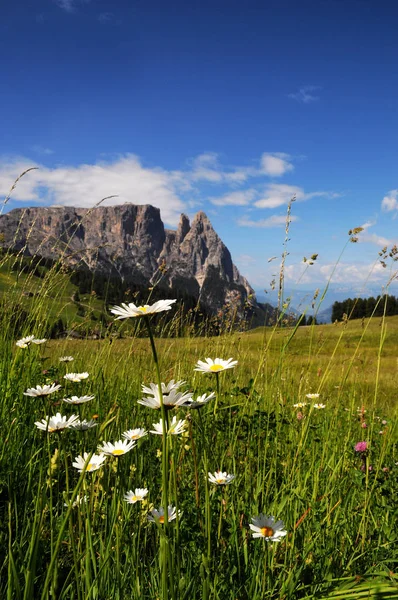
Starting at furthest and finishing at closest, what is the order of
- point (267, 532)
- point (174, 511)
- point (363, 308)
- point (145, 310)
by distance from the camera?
point (363, 308), point (174, 511), point (267, 532), point (145, 310)

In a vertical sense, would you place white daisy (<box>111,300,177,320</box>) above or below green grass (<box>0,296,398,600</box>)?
above

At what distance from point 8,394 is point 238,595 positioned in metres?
1.94

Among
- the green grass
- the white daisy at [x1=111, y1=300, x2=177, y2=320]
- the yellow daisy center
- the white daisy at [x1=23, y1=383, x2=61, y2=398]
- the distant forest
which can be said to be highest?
the distant forest

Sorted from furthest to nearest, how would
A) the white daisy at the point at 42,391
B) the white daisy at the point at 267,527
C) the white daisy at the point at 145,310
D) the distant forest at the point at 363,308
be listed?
the distant forest at the point at 363,308
the white daisy at the point at 42,391
the white daisy at the point at 267,527
the white daisy at the point at 145,310

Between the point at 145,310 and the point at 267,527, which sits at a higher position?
the point at 145,310

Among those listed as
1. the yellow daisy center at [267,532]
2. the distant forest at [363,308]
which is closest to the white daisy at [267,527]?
the yellow daisy center at [267,532]

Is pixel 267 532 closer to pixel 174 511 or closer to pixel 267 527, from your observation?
pixel 267 527

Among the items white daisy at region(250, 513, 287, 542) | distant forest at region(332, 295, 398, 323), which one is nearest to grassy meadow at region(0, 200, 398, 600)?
white daisy at region(250, 513, 287, 542)

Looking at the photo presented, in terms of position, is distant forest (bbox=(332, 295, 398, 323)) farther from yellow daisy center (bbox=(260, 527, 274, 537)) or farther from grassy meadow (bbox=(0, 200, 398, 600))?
yellow daisy center (bbox=(260, 527, 274, 537))

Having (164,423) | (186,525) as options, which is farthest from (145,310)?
(186,525)

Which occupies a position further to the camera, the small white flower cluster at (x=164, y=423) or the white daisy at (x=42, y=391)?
the white daisy at (x=42, y=391)

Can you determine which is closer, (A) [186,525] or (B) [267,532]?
(B) [267,532]

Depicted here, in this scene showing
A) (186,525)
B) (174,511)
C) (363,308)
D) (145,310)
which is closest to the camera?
(145,310)

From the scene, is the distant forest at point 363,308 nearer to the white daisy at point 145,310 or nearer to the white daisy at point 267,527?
the white daisy at point 267,527
